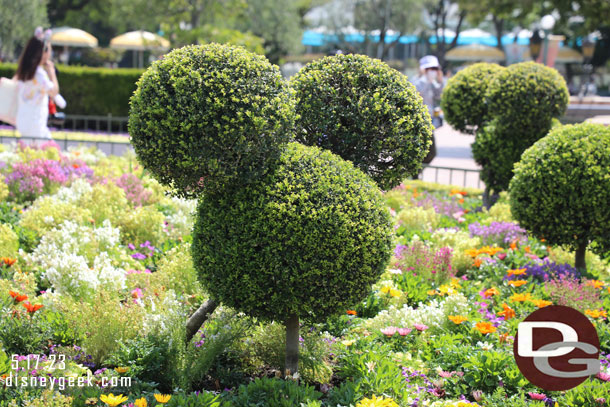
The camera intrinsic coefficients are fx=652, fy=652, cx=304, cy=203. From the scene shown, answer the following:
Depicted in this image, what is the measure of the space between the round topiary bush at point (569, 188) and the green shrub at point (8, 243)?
14.6 feet

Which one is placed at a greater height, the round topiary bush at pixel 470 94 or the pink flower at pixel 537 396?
the round topiary bush at pixel 470 94

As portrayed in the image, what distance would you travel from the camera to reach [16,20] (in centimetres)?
2766

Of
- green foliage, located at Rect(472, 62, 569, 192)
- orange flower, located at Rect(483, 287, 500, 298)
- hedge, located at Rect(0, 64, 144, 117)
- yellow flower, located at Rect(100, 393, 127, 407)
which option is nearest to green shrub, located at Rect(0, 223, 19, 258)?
yellow flower, located at Rect(100, 393, 127, 407)

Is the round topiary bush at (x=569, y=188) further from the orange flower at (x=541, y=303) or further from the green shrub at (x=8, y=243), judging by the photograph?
the green shrub at (x=8, y=243)

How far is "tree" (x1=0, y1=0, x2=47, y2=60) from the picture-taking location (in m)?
27.2

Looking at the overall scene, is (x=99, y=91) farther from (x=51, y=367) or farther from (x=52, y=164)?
(x=51, y=367)

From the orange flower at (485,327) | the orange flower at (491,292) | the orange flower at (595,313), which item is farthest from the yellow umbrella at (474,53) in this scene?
the orange flower at (485,327)

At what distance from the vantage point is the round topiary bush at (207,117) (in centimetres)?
345

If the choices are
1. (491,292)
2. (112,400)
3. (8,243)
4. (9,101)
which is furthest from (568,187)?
(9,101)

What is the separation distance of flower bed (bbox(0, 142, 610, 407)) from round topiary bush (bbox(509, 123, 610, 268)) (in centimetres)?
38

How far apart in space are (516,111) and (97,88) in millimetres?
14103

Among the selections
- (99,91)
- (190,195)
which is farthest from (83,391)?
(99,91)

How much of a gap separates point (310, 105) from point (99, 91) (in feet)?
53.2

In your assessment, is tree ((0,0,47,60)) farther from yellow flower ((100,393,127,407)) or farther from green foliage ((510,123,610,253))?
yellow flower ((100,393,127,407))
